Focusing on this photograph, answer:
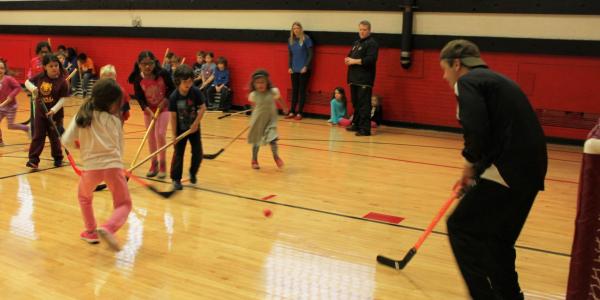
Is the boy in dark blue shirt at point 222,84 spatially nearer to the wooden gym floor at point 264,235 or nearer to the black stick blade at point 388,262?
the wooden gym floor at point 264,235

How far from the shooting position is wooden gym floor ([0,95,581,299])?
11.7ft

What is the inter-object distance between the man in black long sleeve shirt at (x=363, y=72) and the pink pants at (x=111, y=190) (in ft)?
19.5

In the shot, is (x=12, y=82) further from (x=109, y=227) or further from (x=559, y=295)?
(x=559, y=295)

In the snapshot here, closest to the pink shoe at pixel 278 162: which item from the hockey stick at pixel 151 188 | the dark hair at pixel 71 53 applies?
the hockey stick at pixel 151 188

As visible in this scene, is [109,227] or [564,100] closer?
[109,227]

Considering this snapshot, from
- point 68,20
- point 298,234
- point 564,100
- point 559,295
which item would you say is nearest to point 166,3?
point 68,20

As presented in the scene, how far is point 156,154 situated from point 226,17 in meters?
6.85

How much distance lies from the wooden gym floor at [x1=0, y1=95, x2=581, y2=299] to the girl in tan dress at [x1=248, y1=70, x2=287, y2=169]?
0.35 metres

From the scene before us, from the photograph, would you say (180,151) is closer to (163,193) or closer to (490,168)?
(163,193)

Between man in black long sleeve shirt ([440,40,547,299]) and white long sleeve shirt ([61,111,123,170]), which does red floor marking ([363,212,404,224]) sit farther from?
white long sleeve shirt ([61,111,123,170])

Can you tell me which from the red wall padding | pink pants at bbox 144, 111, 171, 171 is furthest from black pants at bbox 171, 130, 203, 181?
the red wall padding

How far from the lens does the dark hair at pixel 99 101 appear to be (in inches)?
156

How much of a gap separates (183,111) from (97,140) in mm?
1858

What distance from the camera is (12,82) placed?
759 centimetres
